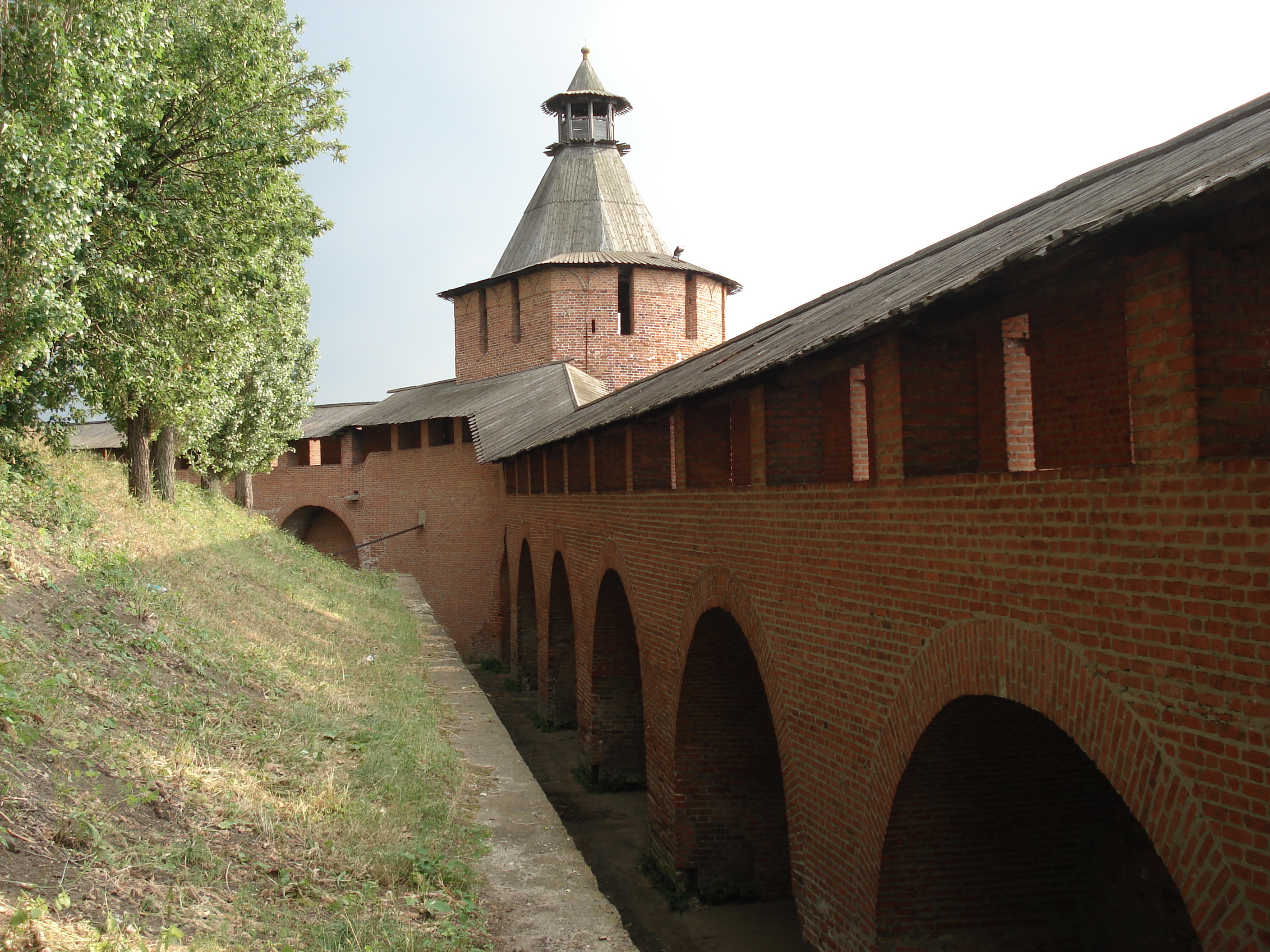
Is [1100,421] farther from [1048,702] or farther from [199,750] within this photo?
[199,750]

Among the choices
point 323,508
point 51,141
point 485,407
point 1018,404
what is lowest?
point 323,508

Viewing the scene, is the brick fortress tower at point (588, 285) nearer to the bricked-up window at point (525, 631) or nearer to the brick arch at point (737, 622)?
the bricked-up window at point (525, 631)

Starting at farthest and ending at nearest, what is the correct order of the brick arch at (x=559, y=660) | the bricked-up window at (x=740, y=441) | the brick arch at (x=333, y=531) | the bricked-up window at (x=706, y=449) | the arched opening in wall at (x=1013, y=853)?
the brick arch at (x=333, y=531) < the brick arch at (x=559, y=660) < the bricked-up window at (x=740, y=441) < the bricked-up window at (x=706, y=449) < the arched opening in wall at (x=1013, y=853)

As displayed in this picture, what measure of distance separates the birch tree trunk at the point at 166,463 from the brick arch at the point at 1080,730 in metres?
13.5

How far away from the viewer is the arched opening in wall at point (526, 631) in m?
18.8

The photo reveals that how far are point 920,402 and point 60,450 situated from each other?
9.84 m

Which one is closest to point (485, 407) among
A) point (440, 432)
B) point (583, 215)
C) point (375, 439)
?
point (440, 432)

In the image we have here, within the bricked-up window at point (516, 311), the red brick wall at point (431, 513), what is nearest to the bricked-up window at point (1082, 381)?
the red brick wall at point (431, 513)

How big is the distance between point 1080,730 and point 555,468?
11603mm

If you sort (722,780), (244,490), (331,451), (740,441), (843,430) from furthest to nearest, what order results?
(331,451)
(244,490)
(740,441)
(722,780)
(843,430)

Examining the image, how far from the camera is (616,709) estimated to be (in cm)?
1202

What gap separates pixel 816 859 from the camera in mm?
5590

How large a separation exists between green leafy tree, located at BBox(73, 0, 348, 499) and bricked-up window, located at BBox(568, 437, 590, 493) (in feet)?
13.8

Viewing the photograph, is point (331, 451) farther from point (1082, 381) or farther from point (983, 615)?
point (983, 615)
